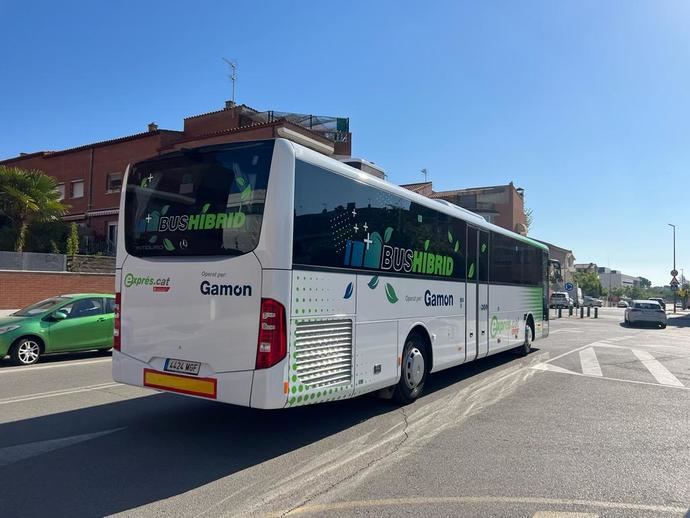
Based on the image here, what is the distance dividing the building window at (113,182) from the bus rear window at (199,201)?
27245 millimetres

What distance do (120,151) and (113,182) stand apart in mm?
1915

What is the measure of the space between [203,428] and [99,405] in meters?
1.97

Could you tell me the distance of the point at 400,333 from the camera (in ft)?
23.6

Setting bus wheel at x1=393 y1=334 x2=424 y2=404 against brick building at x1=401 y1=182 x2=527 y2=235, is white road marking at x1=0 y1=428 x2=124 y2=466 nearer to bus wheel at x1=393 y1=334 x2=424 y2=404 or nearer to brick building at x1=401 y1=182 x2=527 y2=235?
bus wheel at x1=393 y1=334 x2=424 y2=404

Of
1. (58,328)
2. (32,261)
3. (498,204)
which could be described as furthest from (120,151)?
(498,204)

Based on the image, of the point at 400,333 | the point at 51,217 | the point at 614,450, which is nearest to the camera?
the point at 614,450

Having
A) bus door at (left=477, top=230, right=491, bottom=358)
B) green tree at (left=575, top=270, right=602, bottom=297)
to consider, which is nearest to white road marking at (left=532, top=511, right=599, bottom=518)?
bus door at (left=477, top=230, right=491, bottom=358)

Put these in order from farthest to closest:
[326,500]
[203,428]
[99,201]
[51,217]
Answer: [99,201] < [51,217] < [203,428] < [326,500]

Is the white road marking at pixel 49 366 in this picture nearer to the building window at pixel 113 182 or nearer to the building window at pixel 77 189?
the building window at pixel 113 182

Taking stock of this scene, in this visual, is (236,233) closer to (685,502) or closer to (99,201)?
(685,502)

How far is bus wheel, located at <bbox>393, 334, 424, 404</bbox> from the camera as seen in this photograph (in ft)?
24.3

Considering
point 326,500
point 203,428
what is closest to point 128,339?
point 203,428

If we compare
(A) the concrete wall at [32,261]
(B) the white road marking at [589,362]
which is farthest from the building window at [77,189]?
(B) the white road marking at [589,362]

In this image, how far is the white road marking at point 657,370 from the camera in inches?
397
